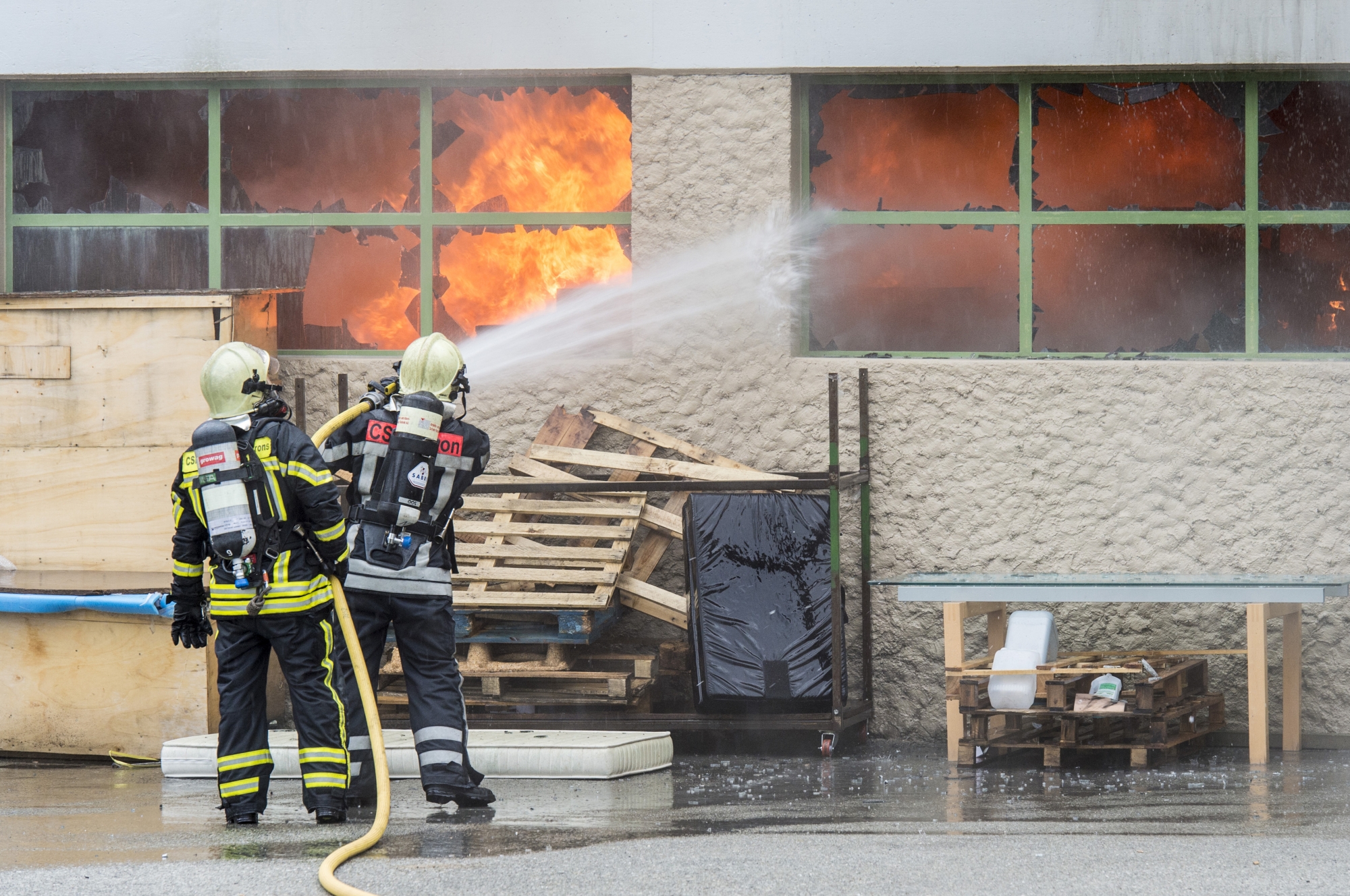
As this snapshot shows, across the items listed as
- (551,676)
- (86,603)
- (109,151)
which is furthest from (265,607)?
(109,151)

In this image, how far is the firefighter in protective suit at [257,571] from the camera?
5.95 meters

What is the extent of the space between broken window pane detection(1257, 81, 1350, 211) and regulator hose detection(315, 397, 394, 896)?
5.23m

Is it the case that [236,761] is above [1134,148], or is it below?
below

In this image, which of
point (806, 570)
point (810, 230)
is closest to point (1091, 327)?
point (810, 230)

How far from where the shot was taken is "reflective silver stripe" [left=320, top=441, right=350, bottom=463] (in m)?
6.45

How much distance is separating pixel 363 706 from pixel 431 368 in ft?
4.47

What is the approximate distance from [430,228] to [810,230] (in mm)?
2178

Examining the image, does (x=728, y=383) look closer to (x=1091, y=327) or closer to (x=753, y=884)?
(x=1091, y=327)

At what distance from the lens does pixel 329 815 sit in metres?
6.10

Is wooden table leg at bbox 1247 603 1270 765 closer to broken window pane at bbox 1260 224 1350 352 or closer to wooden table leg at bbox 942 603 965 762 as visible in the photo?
wooden table leg at bbox 942 603 965 762

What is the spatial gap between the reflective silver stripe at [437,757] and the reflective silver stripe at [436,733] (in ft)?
0.16

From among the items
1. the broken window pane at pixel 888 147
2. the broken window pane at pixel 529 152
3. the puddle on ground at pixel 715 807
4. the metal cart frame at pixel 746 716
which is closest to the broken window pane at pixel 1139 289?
the broken window pane at pixel 888 147

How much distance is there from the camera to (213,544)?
5906 millimetres

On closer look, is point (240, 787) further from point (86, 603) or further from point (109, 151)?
point (109, 151)
